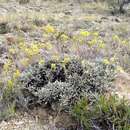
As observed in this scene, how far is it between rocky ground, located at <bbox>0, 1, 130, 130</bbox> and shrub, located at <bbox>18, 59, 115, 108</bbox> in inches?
8.0

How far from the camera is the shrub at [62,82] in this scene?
455 cm

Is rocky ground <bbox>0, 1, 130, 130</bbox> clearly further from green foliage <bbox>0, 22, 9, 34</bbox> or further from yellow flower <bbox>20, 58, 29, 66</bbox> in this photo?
yellow flower <bbox>20, 58, 29, 66</bbox>

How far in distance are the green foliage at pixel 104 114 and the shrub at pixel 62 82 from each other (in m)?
0.34

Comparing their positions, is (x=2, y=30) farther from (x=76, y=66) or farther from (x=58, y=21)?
(x=76, y=66)

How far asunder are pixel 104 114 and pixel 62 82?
0.90 meters

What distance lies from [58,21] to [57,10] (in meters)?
3.39

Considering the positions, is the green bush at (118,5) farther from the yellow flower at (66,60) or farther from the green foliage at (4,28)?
the yellow flower at (66,60)

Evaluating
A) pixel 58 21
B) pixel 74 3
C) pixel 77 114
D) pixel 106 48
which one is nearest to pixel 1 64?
pixel 106 48

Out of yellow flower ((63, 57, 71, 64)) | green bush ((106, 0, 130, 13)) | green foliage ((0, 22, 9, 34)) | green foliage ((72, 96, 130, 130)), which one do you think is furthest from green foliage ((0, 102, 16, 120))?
green bush ((106, 0, 130, 13))

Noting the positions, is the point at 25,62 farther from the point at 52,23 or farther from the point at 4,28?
the point at 52,23

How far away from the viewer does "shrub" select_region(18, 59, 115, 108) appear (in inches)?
179

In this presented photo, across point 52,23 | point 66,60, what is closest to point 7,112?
point 66,60

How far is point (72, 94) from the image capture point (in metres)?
4.51

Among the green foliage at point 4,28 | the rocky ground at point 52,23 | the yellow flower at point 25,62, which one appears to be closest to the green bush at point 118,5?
the rocky ground at point 52,23
